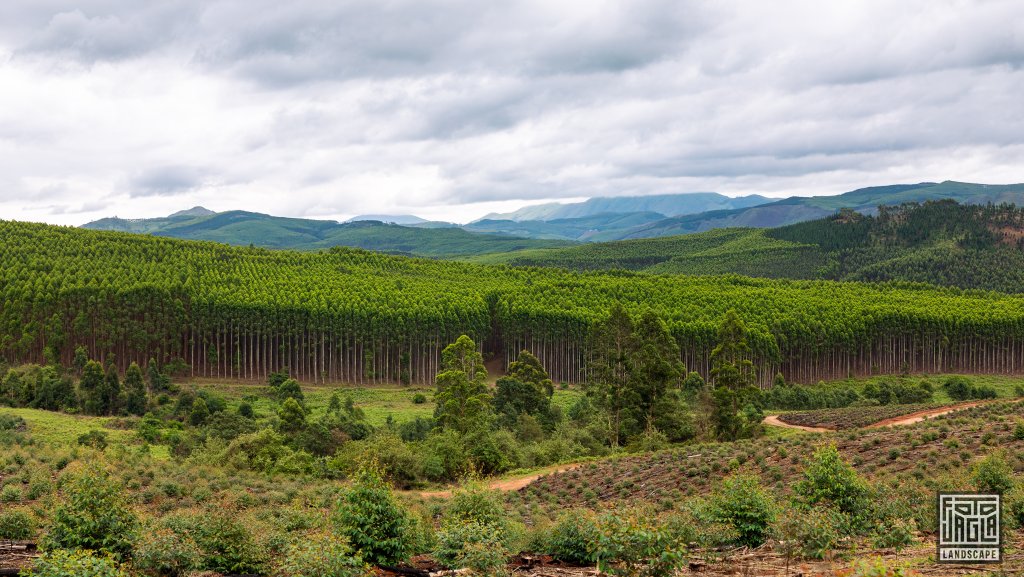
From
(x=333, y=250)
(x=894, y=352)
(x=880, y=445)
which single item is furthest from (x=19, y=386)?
(x=894, y=352)

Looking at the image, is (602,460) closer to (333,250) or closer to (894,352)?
(894,352)

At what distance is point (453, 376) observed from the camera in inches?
2408

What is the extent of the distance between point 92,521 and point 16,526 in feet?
20.6

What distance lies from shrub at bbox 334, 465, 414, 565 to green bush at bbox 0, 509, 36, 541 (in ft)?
36.7

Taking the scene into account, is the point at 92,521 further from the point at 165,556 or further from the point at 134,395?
the point at 134,395

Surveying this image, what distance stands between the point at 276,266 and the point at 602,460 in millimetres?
112610

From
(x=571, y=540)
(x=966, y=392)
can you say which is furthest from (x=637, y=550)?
(x=966, y=392)

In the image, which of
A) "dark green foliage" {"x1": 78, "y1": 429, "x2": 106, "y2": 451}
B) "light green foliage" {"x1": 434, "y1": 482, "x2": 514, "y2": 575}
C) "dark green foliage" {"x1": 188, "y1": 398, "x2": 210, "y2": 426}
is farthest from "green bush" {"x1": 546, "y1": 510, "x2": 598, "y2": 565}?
"dark green foliage" {"x1": 188, "y1": 398, "x2": 210, "y2": 426}

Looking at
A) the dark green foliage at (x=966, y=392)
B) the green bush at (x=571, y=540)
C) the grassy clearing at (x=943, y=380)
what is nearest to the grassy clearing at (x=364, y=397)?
the grassy clearing at (x=943, y=380)

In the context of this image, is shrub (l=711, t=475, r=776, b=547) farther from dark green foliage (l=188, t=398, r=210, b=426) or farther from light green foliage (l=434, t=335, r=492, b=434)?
dark green foliage (l=188, t=398, r=210, b=426)

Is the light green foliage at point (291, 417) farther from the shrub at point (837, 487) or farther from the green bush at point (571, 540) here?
the shrub at point (837, 487)

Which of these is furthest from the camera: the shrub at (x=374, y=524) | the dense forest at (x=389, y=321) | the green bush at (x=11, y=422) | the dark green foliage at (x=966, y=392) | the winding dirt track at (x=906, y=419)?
the dense forest at (x=389, y=321)

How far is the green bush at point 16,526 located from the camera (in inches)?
947

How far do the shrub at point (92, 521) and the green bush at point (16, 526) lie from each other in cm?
487
